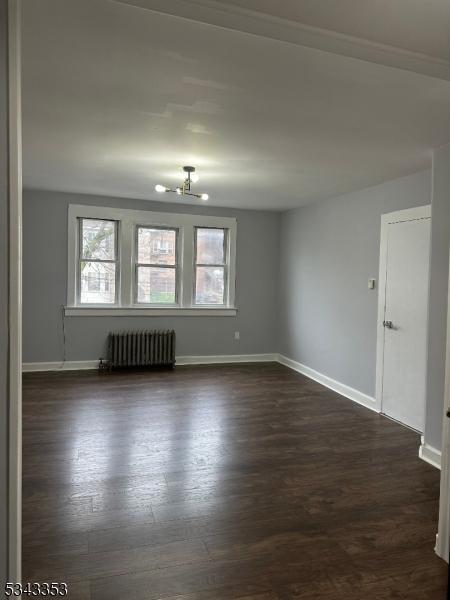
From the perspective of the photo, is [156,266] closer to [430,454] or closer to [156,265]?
[156,265]

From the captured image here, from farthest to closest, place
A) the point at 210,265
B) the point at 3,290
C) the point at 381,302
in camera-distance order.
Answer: the point at 210,265, the point at 381,302, the point at 3,290

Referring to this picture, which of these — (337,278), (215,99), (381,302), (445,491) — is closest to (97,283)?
(337,278)

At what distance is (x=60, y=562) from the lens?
1.99 m

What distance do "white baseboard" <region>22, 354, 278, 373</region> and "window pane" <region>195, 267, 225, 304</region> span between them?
90 cm

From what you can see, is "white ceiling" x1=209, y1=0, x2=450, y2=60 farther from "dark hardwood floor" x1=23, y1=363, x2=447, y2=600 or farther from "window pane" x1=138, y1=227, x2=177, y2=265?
"window pane" x1=138, y1=227, x2=177, y2=265

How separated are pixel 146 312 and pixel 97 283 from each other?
0.82 m

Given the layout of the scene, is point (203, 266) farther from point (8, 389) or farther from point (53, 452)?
point (8, 389)

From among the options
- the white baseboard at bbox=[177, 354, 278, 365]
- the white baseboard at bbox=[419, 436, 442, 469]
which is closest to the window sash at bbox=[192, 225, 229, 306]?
the white baseboard at bbox=[177, 354, 278, 365]

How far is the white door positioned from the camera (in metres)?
3.80

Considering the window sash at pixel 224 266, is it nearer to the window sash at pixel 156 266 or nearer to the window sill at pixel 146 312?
the window sill at pixel 146 312

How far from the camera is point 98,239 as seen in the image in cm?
595

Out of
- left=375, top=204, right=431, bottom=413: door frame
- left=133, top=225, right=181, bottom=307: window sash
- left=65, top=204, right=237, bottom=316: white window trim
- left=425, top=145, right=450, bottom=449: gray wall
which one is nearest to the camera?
left=425, top=145, right=450, bottom=449: gray wall

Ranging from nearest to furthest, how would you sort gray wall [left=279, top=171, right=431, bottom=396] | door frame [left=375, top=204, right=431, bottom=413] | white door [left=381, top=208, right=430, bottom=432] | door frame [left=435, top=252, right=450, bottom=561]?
door frame [left=435, top=252, right=450, bottom=561]
white door [left=381, top=208, right=430, bottom=432]
door frame [left=375, top=204, right=431, bottom=413]
gray wall [left=279, top=171, right=431, bottom=396]

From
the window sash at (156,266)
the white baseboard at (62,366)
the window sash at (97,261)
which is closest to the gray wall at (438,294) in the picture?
the window sash at (156,266)
